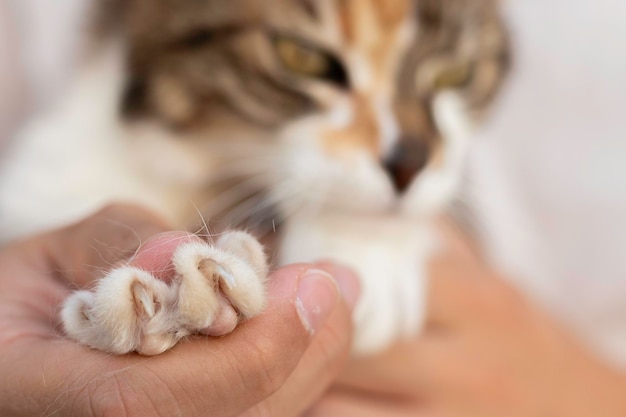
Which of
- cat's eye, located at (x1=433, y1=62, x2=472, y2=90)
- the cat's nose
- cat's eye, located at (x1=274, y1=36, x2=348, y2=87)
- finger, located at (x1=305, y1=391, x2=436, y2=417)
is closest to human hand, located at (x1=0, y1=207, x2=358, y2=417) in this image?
finger, located at (x1=305, y1=391, x2=436, y2=417)

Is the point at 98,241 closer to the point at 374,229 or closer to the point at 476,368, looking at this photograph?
the point at 374,229

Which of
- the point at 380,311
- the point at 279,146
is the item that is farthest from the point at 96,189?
the point at 380,311

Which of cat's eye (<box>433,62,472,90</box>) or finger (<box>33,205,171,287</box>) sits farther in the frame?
cat's eye (<box>433,62,472,90</box>)

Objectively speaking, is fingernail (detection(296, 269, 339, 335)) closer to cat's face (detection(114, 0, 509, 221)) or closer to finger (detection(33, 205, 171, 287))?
finger (detection(33, 205, 171, 287))

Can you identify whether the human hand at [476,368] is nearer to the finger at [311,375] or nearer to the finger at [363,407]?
the finger at [363,407]

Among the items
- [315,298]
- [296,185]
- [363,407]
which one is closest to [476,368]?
[363,407]

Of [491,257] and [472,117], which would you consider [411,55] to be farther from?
[491,257]

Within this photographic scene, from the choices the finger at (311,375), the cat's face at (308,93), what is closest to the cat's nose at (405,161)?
the cat's face at (308,93)
